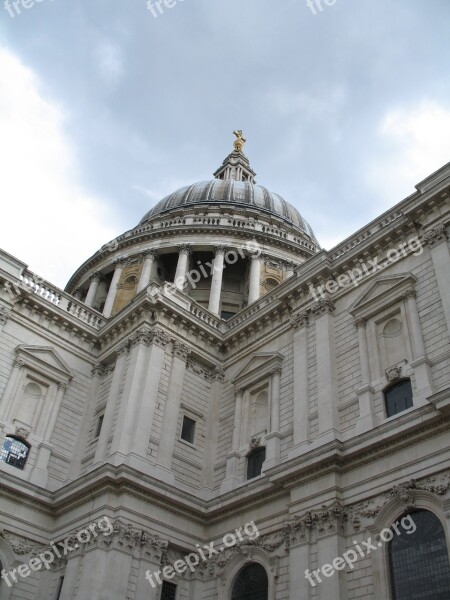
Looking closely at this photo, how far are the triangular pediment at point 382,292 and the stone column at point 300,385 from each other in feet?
7.54

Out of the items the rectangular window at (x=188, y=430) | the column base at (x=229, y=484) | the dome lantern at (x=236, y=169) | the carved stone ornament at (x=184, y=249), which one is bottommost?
the column base at (x=229, y=484)

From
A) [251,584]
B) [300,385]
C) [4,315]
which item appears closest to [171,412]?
[300,385]

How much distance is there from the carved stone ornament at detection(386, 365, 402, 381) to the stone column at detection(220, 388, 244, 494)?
7.04 m

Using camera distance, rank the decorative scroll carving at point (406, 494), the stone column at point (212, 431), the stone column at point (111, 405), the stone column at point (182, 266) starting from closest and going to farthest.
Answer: the decorative scroll carving at point (406, 494), the stone column at point (111, 405), the stone column at point (212, 431), the stone column at point (182, 266)

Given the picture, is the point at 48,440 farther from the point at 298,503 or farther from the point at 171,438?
the point at 298,503

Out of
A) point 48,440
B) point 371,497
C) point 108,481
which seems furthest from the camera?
point 48,440

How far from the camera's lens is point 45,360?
26.0 meters

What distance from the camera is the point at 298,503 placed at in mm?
19625

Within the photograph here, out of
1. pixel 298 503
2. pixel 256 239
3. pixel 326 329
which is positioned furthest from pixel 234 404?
pixel 256 239

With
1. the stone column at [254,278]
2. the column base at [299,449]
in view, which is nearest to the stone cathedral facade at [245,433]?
the column base at [299,449]

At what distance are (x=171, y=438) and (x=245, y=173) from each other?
42.0 metres

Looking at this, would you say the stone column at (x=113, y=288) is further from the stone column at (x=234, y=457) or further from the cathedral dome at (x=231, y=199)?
the stone column at (x=234, y=457)

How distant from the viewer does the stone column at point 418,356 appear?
61.2 ft

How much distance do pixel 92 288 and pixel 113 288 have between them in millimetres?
3109
